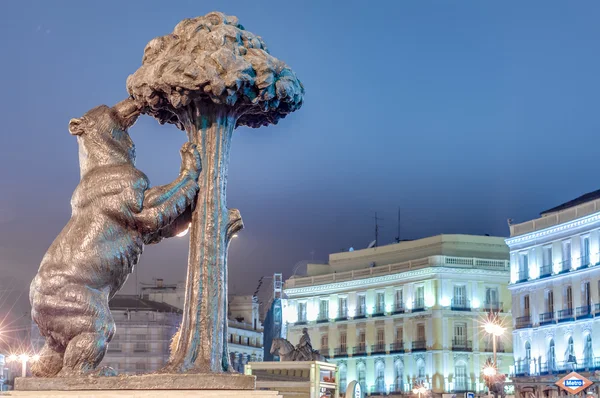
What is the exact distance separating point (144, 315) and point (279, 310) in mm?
9217

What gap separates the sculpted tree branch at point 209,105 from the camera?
7637mm

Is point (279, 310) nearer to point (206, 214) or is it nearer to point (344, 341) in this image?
point (344, 341)

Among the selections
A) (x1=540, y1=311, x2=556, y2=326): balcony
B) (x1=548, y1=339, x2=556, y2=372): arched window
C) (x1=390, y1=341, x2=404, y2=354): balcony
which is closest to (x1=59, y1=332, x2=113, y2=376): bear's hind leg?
(x1=548, y1=339, x2=556, y2=372): arched window

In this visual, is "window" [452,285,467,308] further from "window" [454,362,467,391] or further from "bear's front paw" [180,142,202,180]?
"bear's front paw" [180,142,202,180]

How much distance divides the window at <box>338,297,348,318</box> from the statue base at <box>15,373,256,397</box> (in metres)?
60.8

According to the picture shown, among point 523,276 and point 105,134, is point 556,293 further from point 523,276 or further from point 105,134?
point 105,134

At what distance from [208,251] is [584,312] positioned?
140ft

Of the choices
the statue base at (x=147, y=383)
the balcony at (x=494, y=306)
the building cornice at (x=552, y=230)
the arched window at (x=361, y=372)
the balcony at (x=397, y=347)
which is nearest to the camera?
the statue base at (x=147, y=383)

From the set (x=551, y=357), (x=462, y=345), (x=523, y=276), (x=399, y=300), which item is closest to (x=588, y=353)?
(x=551, y=357)

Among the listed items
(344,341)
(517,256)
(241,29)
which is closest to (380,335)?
(344,341)

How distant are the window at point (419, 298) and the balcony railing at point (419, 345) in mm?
2114

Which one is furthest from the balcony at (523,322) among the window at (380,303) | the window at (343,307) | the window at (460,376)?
the window at (343,307)

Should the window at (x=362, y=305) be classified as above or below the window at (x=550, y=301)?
above

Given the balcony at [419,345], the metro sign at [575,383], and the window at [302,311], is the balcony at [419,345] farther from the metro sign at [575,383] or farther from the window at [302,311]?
the metro sign at [575,383]
